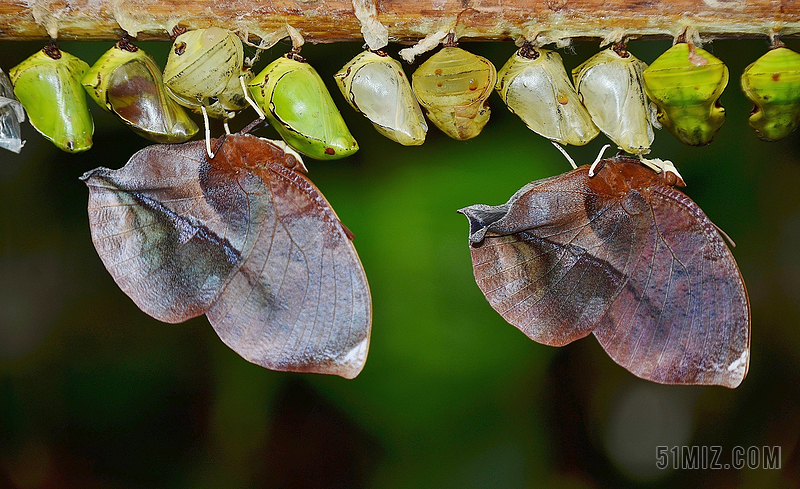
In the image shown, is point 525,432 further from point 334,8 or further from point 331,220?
point 334,8

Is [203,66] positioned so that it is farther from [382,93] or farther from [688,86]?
[688,86]

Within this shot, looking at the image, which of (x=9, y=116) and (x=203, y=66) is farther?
(x=9, y=116)

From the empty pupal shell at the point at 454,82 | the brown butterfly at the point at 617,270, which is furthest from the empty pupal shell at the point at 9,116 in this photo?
the brown butterfly at the point at 617,270

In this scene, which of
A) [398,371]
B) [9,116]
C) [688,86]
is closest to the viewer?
[688,86]

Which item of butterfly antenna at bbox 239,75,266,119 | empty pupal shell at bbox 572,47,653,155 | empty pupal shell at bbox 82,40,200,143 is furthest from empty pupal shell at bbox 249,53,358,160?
empty pupal shell at bbox 572,47,653,155

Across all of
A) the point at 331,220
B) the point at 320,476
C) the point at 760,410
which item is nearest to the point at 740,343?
the point at 331,220

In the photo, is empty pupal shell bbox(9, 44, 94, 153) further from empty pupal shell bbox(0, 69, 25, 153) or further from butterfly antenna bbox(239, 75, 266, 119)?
butterfly antenna bbox(239, 75, 266, 119)

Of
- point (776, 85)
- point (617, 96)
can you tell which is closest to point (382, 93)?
point (617, 96)

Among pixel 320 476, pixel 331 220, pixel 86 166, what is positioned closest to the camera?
pixel 331 220
